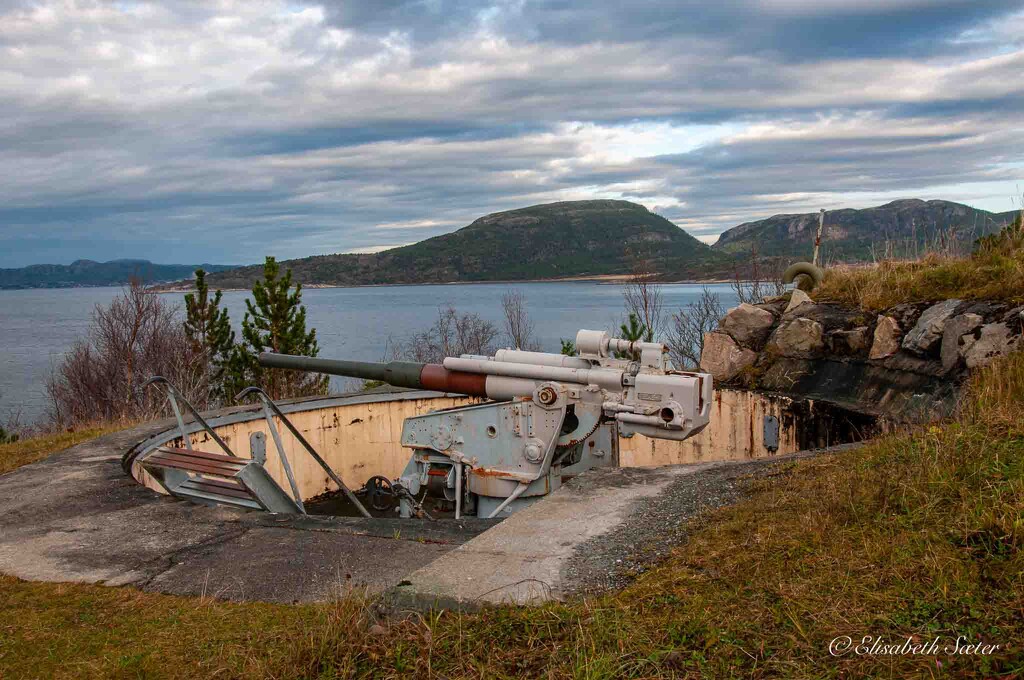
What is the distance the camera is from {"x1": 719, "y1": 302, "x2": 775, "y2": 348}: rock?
31.7 feet

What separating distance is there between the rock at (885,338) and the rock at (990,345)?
1.12m

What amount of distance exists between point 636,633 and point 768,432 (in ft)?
20.4

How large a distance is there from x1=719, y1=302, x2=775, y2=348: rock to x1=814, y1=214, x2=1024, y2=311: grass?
744mm

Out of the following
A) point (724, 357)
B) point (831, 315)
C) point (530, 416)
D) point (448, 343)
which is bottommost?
point (448, 343)

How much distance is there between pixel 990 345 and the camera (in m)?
6.60

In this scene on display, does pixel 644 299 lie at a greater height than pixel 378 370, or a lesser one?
greater

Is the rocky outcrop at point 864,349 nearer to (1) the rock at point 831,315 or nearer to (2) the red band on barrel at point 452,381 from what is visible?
(1) the rock at point 831,315

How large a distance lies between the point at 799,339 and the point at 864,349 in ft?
2.61

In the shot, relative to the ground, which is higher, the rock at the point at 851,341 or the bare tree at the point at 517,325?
the rock at the point at 851,341

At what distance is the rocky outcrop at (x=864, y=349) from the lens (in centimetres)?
683

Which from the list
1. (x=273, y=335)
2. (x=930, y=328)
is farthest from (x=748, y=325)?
(x=273, y=335)

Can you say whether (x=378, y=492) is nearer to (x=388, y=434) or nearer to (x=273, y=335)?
(x=388, y=434)

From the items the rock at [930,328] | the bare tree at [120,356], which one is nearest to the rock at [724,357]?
the rock at [930,328]

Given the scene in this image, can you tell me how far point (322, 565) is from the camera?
425 centimetres
